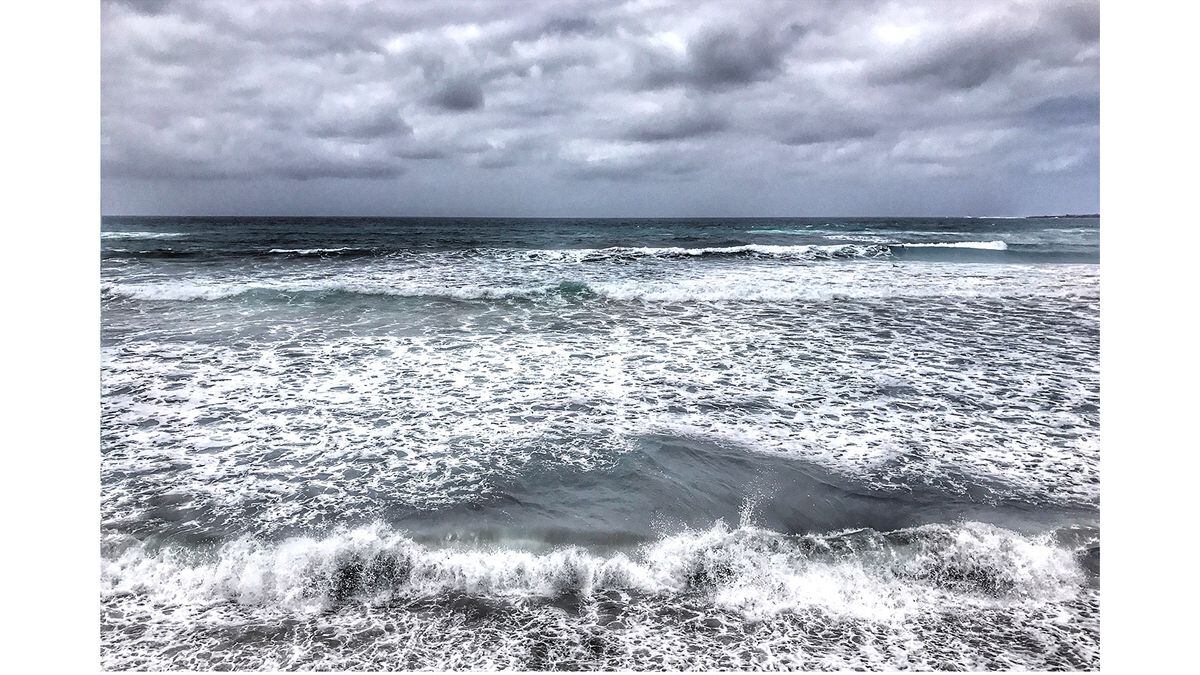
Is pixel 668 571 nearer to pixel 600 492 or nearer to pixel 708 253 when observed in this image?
pixel 600 492

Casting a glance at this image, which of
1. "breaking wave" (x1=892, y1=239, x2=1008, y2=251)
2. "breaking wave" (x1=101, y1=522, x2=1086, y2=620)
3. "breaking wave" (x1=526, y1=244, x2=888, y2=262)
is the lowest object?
"breaking wave" (x1=101, y1=522, x2=1086, y2=620)

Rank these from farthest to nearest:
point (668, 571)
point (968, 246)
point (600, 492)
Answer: point (968, 246)
point (600, 492)
point (668, 571)

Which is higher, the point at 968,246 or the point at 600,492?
the point at 968,246

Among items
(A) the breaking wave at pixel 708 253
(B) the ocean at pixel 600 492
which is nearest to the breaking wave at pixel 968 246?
(A) the breaking wave at pixel 708 253

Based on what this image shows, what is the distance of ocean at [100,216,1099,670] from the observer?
2658mm

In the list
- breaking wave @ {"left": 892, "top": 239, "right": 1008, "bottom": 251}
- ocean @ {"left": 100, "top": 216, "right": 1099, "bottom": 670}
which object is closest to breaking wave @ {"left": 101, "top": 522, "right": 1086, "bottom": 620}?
ocean @ {"left": 100, "top": 216, "right": 1099, "bottom": 670}

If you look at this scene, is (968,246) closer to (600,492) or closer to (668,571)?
(600,492)

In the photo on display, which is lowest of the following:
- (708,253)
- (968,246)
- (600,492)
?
(600,492)

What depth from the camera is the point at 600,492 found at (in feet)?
12.4

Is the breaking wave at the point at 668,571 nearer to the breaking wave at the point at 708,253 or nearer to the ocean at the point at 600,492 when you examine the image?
the ocean at the point at 600,492

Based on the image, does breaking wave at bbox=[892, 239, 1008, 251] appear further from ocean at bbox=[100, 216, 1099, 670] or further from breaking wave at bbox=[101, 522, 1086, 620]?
breaking wave at bbox=[101, 522, 1086, 620]

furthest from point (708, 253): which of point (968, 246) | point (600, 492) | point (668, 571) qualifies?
point (668, 571)

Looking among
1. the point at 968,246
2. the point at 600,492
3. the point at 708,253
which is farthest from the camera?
the point at 968,246

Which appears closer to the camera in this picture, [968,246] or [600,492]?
[600,492]
